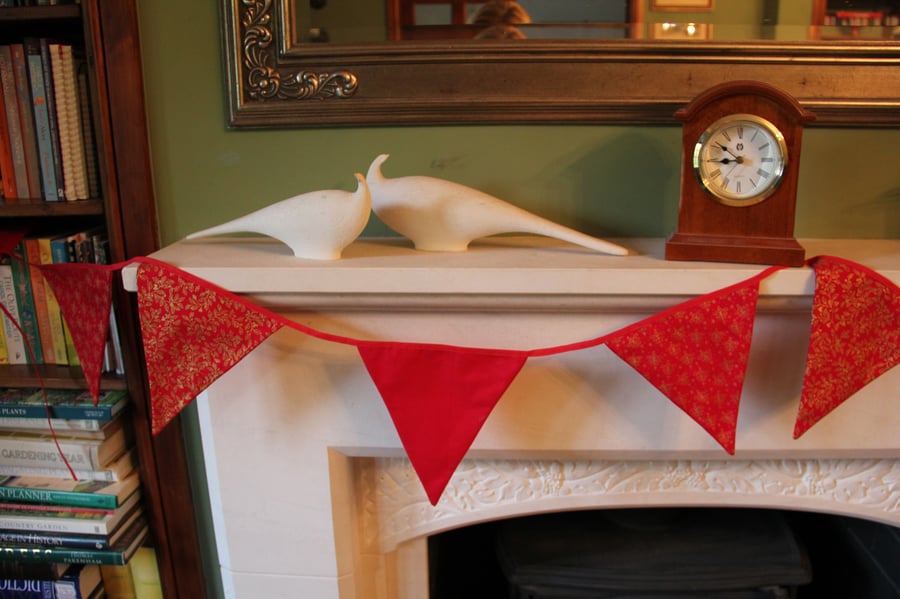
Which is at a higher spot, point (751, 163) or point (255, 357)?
point (751, 163)

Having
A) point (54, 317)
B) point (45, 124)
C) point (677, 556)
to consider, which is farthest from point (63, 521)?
point (677, 556)

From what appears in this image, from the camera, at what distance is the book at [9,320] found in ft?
3.70

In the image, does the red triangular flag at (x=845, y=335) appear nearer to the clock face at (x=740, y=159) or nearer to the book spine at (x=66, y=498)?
the clock face at (x=740, y=159)

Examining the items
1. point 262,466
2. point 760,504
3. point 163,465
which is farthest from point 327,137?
point 760,504

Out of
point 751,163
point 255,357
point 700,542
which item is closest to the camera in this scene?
point 751,163

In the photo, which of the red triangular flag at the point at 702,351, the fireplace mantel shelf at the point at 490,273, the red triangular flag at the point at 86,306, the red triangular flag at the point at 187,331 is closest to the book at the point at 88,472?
the red triangular flag at the point at 86,306

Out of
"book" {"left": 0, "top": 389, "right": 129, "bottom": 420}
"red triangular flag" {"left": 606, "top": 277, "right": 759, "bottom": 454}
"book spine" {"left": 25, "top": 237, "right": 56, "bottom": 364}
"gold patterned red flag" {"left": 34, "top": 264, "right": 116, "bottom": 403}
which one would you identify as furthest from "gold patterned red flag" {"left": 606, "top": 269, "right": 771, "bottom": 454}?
"book spine" {"left": 25, "top": 237, "right": 56, "bottom": 364}

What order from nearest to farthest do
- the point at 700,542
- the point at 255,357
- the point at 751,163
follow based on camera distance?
the point at 751,163, the point at 255,357, the point at 700,542

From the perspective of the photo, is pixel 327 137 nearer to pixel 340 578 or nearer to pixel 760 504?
pixel 340 578

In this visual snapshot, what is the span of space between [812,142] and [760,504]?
0.53 m

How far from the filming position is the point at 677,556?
1106mm

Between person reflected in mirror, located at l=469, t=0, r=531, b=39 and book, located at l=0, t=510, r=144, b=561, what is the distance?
0.96 m

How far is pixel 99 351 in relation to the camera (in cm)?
98

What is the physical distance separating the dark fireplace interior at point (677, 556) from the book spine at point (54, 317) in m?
0.72
